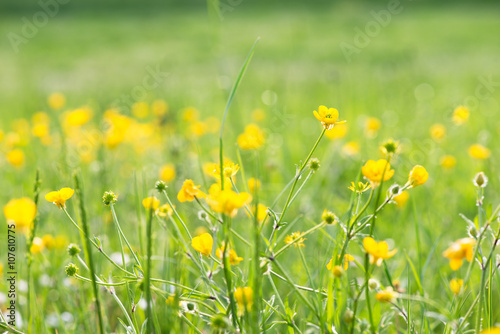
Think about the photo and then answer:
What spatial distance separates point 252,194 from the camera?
1.42 meters

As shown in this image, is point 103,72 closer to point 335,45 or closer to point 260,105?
point 260,105

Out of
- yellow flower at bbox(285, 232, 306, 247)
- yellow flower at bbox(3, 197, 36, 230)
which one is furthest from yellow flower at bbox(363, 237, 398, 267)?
yellow flower at bbox(3, 197, 36, 230)

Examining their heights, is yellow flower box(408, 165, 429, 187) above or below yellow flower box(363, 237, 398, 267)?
above

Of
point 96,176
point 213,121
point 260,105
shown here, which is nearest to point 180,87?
point 260,105

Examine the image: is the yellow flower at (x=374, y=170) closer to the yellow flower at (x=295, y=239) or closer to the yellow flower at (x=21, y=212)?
the yellow flower at (x=295, y=239)

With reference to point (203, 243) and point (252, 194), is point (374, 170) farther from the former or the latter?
point (252, 194)

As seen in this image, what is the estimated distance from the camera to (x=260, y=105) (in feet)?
12.2

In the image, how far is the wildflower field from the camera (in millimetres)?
753

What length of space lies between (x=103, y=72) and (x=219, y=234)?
6712 millimetres

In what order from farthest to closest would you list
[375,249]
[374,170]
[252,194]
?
[252,194] < [374,170] < [375,249]

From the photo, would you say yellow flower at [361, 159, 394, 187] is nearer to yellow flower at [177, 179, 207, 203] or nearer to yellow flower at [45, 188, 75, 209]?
yellow flower at [177, 179, 207, 203]

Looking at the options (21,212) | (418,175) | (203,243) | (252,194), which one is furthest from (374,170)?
(252,194)

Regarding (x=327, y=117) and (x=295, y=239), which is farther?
(x=327, y=117)

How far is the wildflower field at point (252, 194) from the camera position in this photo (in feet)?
2.47
